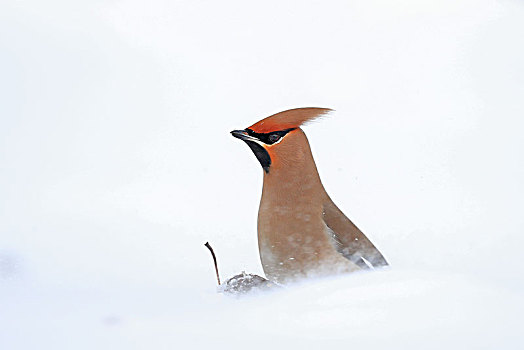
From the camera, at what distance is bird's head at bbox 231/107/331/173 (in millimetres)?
823

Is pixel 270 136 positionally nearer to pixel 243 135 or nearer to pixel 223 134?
pixel 243 135

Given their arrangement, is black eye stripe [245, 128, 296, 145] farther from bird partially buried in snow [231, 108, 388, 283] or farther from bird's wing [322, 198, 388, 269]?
bird's wing [322, 198, 388, 269]

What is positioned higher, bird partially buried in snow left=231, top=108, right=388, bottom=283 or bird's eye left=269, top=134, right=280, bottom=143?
bird's eye left=269, top=134, right=280, bottom=143

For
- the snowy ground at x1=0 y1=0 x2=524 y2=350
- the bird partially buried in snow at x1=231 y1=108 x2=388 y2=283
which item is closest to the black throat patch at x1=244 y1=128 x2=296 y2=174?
the bird partially buried in snow at x1=231 y1=108 x2=388 y2=283

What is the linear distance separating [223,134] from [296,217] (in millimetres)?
357

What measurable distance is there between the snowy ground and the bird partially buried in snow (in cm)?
7

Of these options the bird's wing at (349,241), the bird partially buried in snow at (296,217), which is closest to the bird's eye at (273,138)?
the bird partially buried in snow at (296,217)

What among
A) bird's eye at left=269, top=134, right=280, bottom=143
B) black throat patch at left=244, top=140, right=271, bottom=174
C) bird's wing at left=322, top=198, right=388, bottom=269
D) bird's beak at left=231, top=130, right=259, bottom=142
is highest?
bird's beak at left=231, top=130, right=259, bottom=142

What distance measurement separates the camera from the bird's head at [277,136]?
82cm

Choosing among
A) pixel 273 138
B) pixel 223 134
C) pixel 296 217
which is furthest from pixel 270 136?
pixel 223 134

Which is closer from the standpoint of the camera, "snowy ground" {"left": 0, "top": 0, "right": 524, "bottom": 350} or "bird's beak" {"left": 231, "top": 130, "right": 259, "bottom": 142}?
"bird's beak" {"left": 231, "top": 130, "right": 259, "bottom": 142}

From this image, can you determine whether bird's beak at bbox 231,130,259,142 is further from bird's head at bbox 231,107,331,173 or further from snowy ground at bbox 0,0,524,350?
snowy ground at bbox 0,0,524,350

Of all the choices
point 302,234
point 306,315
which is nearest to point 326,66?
point 302,234

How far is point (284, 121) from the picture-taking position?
0.83m
